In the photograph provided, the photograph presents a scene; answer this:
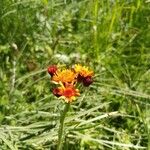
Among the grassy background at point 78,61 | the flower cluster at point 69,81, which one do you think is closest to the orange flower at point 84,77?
the flower cluster at point 69,81

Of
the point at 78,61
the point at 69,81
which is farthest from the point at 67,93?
the point at 78,61

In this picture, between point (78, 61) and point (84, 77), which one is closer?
point (84, 77)

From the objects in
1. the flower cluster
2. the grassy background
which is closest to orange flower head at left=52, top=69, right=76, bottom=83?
the flower cluster

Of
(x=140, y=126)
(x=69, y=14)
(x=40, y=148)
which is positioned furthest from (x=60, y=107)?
(x=69, y=14)

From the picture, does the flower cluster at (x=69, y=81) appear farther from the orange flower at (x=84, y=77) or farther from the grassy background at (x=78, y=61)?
the grassy background at (x=78, y=61)

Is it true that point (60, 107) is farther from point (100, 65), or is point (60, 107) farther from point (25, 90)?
point (100, 65)

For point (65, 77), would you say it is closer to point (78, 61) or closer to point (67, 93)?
point (67, 93)
